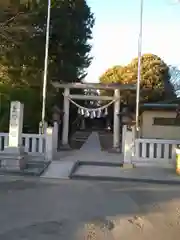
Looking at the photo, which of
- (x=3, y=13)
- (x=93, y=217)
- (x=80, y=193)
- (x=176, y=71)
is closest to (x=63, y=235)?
(x=93, y=217)

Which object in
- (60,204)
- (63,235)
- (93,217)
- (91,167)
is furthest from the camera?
(91,167)

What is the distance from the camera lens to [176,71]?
41125 mm

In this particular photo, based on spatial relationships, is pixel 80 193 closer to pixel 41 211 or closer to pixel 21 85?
pixel 41 211

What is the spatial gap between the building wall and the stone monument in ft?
39.9

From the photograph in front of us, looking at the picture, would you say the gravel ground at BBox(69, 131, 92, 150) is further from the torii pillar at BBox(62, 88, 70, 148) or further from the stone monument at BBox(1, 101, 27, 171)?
the stone monument at BBox(1, 101, 27, 171)

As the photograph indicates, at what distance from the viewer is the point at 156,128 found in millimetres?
22484

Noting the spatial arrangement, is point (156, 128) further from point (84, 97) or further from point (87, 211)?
point (87, 211)

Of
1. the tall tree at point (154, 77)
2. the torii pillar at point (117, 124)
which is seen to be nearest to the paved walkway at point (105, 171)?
the torii pillar at point (117, 124)

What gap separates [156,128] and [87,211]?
16.4 m

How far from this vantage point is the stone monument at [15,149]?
11.0 meters

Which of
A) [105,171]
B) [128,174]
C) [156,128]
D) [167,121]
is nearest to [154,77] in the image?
[167,121]

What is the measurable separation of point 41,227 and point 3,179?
4628 millimetres

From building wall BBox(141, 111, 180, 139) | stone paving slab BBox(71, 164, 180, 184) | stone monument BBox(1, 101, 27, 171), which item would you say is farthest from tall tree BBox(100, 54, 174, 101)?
stone monument BBox(1, 101, 27, 171)

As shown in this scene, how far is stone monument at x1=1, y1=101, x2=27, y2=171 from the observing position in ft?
36.1
